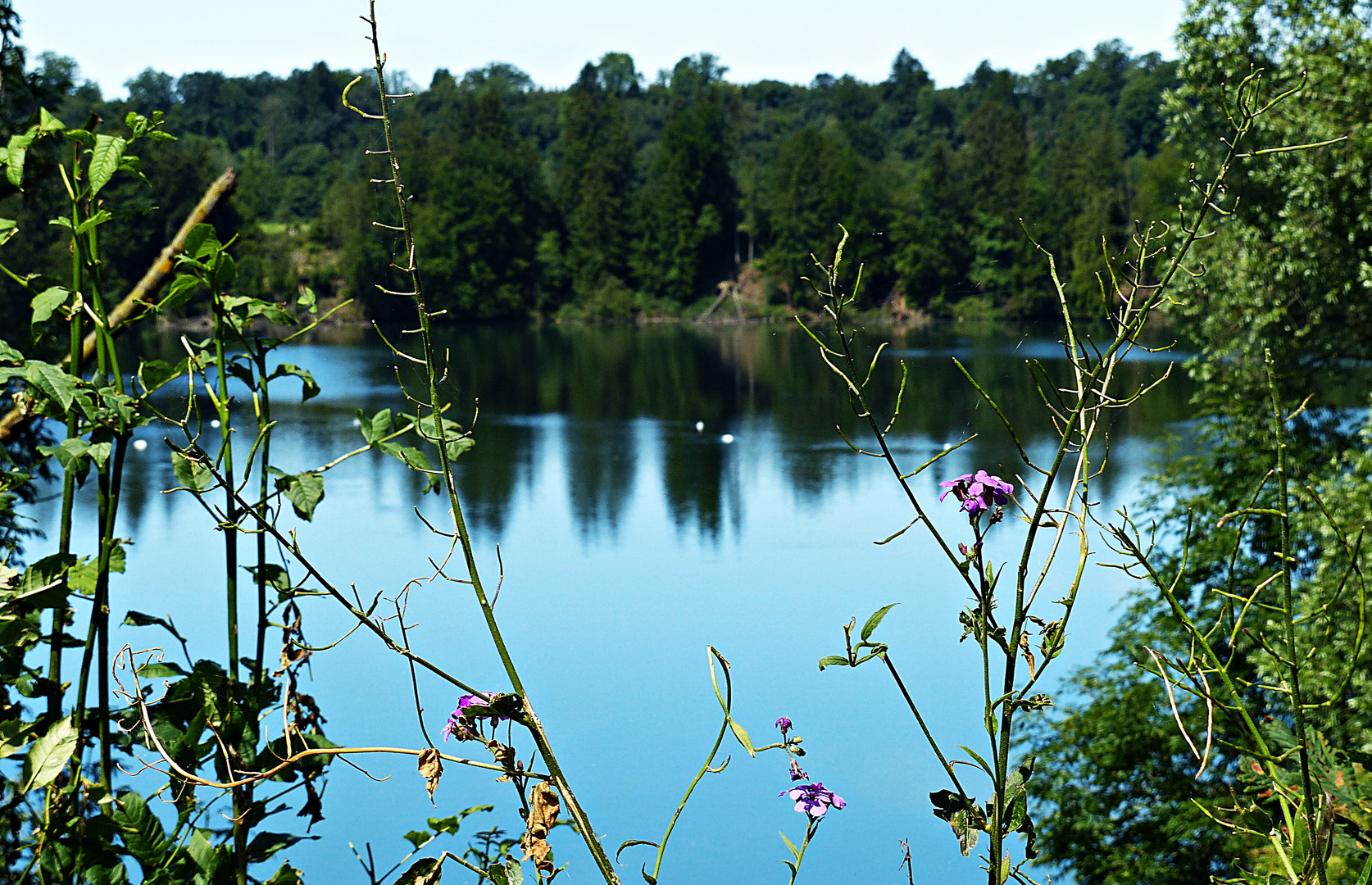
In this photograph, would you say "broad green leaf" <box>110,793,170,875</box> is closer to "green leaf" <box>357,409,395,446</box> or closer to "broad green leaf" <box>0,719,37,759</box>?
"broad green leaf" <box>0,719,37,759</box>

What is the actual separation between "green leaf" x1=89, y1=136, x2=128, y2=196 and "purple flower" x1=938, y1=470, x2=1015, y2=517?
3.14ft

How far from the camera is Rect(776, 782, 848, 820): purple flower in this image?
1.14 metres

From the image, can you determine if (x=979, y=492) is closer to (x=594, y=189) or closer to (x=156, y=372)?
(x=156, y=372)

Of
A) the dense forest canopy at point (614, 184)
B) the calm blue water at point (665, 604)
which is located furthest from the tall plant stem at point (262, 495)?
the dense forest canopy at point (614, 184)

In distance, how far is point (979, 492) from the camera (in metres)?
1.04

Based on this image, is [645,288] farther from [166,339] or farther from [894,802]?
[894,802]

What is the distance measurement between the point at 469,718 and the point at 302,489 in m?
0.67

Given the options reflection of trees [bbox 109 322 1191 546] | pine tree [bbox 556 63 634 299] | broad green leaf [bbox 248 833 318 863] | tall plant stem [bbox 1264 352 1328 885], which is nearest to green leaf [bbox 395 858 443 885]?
broad green leaf [bbox 248 833 318 863]

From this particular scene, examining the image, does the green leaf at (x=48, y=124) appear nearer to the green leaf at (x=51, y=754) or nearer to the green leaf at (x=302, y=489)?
the green leaf at (x=302, y=489)

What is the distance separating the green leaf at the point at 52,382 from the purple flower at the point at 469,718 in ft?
1.83

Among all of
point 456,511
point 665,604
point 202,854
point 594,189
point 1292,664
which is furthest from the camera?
point 594,189

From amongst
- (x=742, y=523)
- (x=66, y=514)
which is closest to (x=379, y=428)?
(x=66, y=514)

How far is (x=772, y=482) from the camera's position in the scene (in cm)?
1576

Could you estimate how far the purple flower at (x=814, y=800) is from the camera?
1.14m
